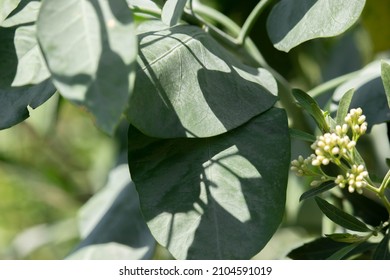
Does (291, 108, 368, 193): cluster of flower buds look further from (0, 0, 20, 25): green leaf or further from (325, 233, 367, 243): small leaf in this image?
(0, 0, 20, 25): green leaf

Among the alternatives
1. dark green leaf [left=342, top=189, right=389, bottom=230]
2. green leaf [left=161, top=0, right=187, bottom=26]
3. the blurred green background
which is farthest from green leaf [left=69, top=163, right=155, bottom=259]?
green leaf [left=161, top=0, right=187, bottom=26]

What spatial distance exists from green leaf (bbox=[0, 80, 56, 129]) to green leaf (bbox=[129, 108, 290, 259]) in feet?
0.28

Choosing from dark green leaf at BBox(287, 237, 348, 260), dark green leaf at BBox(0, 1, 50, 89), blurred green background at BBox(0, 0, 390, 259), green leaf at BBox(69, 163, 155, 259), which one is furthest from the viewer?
blurred green background at BBox(0, 0, 390, 259)

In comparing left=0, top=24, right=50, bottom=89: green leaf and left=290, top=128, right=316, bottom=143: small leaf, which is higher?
left=0, top=24, right=50, bottom=89: green leaf

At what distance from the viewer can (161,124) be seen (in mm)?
583

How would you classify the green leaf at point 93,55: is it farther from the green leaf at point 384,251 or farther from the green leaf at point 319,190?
the green leaf at point 384,251

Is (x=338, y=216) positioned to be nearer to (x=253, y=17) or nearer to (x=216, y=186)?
(x=216, y=186)

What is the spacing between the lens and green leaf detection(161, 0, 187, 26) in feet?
1.91

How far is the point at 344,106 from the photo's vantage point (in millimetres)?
620

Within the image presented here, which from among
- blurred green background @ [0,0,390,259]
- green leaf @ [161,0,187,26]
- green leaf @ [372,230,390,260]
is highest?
green leaf @ [161,0,187,26]

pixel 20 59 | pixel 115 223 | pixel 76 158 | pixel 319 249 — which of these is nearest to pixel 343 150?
pixel 319 249

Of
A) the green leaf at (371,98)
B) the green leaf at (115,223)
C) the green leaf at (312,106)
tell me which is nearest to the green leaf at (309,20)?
the green leaf at (312,106)

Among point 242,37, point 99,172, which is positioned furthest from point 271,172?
point 99,172
